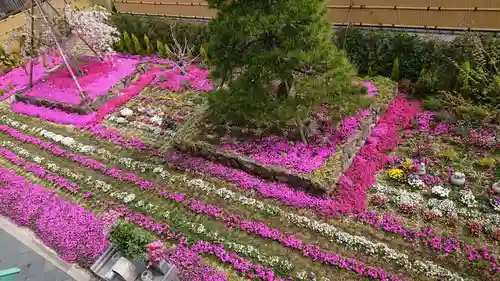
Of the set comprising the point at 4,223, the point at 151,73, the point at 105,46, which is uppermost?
the point at 105,46

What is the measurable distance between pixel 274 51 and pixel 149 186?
6844 mm

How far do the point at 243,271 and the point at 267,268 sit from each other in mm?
693

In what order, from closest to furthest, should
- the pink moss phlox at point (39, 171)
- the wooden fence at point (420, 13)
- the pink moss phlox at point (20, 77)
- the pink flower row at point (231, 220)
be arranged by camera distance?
the pink flower row at point (231, 220)
the pink moss phlox at point (39, 171)
the wooden fence at point (420, 13)
the pink moss phlox at point (20, 77)

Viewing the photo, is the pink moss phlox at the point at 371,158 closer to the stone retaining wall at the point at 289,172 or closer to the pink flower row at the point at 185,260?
the stone retaining wall at the point at 289,172

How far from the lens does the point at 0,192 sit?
15.2 meters

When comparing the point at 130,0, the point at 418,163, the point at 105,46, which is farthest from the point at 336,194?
the point at 130,0

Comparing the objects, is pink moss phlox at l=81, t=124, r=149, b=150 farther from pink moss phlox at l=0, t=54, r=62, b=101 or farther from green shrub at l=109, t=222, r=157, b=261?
pink moss phlox at l=0, t=54, r=62, b=101

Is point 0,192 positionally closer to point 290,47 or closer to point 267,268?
point 267,268

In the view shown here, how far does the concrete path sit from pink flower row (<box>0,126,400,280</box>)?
355cm

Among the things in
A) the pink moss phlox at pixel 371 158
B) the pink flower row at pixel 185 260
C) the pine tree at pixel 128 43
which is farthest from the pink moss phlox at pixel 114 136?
the pink moss phlox at pixel 371 158

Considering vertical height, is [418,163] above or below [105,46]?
below

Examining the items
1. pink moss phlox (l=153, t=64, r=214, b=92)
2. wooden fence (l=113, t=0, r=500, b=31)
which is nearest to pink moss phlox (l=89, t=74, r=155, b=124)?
pink moss phlox (l=153, t=64, r=214, b=92)

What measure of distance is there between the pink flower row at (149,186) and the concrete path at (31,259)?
11.5 ft

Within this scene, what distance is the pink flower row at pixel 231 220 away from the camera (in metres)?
10.9
